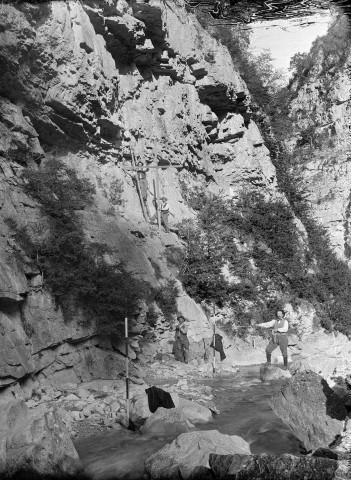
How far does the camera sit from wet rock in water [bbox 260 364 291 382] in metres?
11.0

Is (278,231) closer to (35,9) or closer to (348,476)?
(35,9)

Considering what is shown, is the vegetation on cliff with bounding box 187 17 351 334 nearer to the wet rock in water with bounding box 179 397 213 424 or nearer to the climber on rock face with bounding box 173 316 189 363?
the climber on rock face with bounding box 173 316 189 363

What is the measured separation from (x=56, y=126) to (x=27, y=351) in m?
6.82

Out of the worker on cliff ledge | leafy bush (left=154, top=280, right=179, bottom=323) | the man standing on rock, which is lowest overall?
the man standing on rock

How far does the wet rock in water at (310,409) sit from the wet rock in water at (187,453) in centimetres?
80

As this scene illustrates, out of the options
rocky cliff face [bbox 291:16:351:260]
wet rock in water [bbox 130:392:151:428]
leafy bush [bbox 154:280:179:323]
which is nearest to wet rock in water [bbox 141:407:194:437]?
wet rock in water [bbox 130:392:151:428]

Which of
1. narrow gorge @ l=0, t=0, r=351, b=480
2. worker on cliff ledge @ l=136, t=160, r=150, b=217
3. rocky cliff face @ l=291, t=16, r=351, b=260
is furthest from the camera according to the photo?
rocky cliff face @ l=291, t=16, r=351, b=260

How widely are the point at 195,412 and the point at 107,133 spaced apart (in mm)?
9165

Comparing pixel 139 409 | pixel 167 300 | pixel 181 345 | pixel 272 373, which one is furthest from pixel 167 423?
pixel 167 300

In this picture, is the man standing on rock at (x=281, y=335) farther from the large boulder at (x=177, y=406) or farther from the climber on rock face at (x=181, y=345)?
the large boulder at (x=177, y=406)

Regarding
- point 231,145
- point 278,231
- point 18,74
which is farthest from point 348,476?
point 231,145

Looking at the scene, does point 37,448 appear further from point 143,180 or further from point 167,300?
point 143,180

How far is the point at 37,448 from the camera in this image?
608 centimetres

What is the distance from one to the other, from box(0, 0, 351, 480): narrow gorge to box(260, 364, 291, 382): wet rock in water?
92 mm
